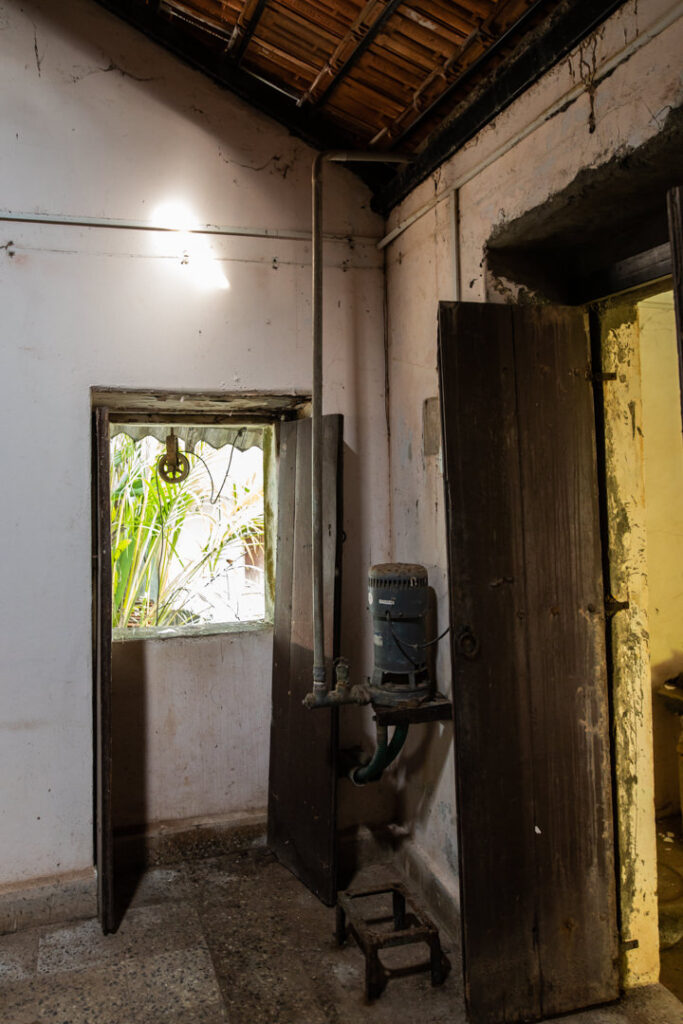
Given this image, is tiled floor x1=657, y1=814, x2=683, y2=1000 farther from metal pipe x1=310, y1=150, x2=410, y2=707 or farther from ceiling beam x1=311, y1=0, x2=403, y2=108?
ceiling beam x1=311, y1=0, x2=403, y2=108

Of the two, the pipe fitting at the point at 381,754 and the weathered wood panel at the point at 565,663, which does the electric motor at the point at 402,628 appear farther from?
the weathered wood panel at the point at 565,663

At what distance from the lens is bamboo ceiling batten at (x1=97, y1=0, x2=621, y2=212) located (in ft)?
6.96

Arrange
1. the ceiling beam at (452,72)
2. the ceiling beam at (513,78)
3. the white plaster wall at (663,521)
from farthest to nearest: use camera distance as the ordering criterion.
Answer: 1. the white plaster wall at (663,521)
2. the ceiling beam at (452,72)
3. the ceiling beam at (513,78)

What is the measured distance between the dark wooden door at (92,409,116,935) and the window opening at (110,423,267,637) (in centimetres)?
99

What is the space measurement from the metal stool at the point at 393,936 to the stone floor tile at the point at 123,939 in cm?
53

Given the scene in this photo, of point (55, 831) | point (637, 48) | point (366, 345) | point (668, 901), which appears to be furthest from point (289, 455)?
point (668, 901)

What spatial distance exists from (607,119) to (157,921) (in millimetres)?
2926

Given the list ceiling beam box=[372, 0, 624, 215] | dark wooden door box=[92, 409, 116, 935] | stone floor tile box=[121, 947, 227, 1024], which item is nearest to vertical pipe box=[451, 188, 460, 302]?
ceiling beam box=[372, 0, 624, 215]

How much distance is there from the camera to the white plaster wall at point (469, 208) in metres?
1.71

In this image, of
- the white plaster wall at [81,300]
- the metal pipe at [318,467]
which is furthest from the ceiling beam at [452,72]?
the white plaster wall at [81,300]

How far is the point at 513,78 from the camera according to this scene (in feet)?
7.09

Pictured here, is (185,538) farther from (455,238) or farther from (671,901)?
(671,901)

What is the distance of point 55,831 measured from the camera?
274 cm

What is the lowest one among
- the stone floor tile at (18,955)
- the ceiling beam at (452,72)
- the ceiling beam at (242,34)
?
the stone floor tile at (18,955)
